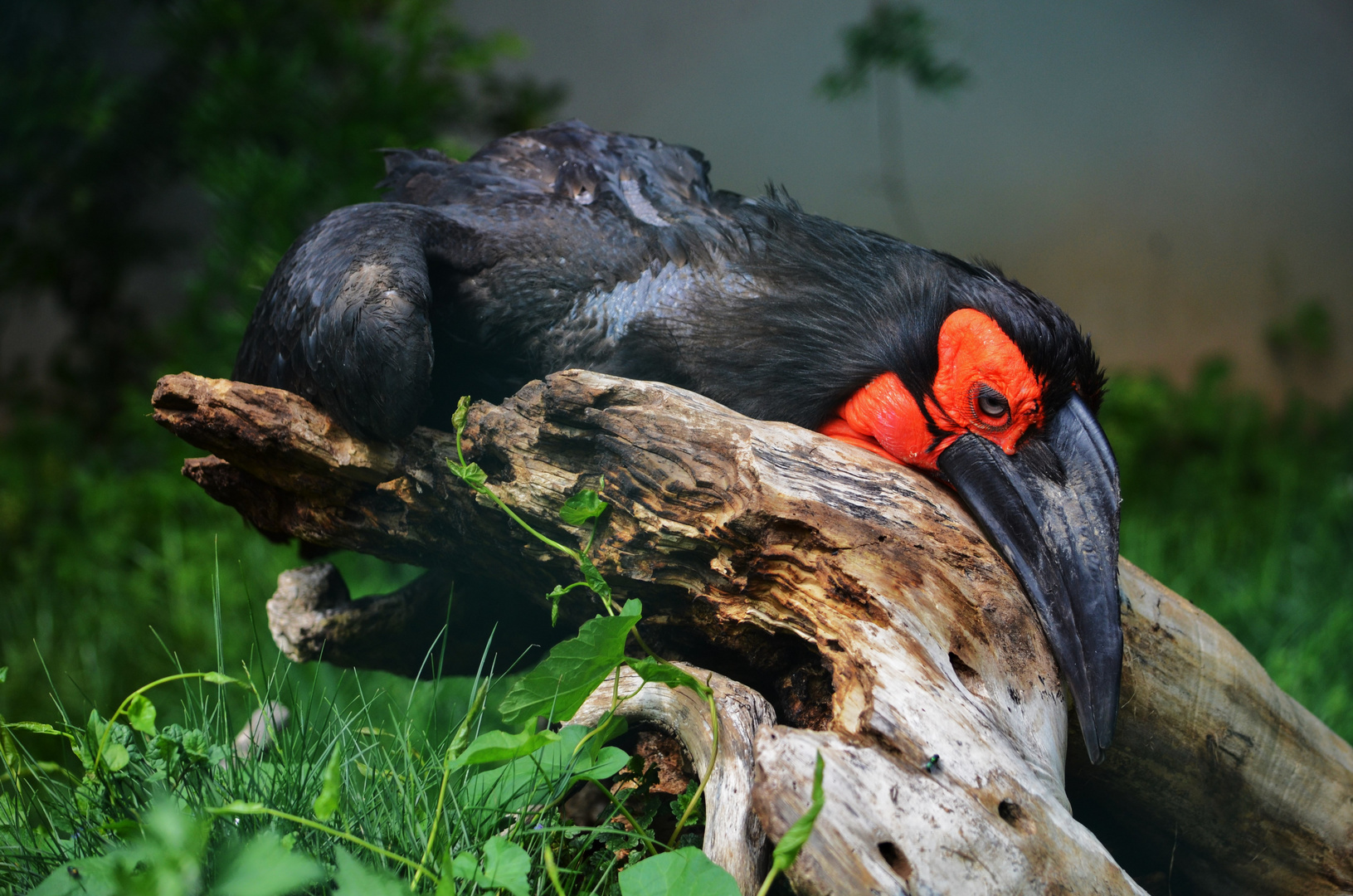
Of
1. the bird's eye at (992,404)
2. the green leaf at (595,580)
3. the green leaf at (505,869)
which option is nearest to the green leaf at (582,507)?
the green leaf at (595,580)

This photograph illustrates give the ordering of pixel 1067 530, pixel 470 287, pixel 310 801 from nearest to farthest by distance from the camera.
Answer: pixel 310 801 < pixel 1067 530 < pixel 470 287

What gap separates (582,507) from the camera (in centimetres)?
124

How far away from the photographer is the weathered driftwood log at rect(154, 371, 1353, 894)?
1.00 meters

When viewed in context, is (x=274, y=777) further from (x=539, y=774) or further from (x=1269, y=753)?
(x=1269, y=753)

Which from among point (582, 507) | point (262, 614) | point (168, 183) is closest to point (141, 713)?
point (582, 507)

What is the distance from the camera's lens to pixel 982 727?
1.09 metres

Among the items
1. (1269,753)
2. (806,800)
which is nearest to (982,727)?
(806,800)

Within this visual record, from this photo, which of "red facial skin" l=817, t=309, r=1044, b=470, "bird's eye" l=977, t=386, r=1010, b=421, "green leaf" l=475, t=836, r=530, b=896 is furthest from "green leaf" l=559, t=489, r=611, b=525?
"bird's eye" l=977, t=386, r=1010, b=421

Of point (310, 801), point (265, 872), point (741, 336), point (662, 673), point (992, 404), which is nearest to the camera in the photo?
point (265, 872)

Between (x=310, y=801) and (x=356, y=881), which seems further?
(x=310, y=801)

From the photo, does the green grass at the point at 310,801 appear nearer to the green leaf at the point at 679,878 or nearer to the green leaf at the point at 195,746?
the green leaf at the point at 195,746

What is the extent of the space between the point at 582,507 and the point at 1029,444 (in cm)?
72

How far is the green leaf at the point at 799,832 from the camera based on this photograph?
33.9 inches

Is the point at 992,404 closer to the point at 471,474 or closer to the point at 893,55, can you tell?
the point at 471,474
